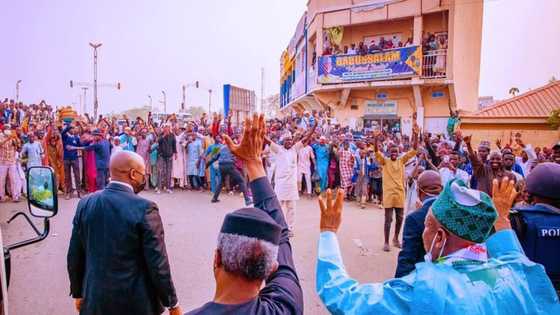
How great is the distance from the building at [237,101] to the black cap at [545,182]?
14433 mm

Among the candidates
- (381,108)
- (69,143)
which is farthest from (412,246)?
(381,108)

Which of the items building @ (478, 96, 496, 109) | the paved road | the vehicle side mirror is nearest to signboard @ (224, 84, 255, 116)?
the paved road

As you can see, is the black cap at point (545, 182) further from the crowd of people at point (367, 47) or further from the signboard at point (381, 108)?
the signboard at point (381, 108)

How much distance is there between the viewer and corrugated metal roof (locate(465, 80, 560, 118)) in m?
18.1

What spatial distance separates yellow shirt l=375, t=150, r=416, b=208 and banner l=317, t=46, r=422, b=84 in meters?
14.1

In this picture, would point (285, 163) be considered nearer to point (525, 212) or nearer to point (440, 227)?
point (525, 212)

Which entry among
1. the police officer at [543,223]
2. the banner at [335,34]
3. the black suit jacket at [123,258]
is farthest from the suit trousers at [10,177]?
the banner at [335,34]

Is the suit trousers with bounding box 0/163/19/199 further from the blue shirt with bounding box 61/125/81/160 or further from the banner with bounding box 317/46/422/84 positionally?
the banner with bounding box 317/46/422/84

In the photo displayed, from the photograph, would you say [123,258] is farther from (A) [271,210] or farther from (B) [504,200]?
(B) [504,200]

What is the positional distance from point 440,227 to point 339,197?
0.42 metres

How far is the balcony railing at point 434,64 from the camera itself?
1966 centimetres

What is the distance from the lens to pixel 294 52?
107 feet

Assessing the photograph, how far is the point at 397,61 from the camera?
65.5 ft

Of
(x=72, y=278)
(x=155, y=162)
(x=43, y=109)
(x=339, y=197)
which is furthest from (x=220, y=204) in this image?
(x=43, y=109)
